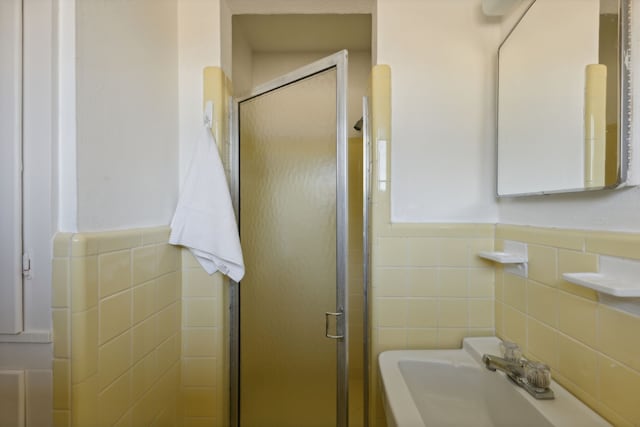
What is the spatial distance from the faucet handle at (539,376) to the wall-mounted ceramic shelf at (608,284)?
29 centimetres

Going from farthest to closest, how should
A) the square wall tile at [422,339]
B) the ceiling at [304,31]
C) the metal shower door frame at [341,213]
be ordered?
1. the ceiling at [304,31]
2. the square wall tile at [422,339]
3. the metal shower door frame at [341,213]

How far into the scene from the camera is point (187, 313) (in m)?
1.25

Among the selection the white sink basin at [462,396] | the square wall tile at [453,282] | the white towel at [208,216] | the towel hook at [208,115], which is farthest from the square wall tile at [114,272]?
the square wall tile at [453,282]

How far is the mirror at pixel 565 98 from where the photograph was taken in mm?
676

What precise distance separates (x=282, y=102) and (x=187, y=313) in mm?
951

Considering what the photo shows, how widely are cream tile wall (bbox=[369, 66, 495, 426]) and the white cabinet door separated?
1.06 meters

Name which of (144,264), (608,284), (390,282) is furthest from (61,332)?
(608,284)

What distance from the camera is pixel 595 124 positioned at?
733 millimetres

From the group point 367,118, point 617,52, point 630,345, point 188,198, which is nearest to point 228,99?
point 188,198

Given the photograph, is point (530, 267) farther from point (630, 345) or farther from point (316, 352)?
point (316, 352)

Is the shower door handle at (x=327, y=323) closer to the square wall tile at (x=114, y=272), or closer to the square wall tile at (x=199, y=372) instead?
the square wall tile at (x=199, y=372)

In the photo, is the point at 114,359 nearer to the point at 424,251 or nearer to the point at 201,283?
the point at 201,283

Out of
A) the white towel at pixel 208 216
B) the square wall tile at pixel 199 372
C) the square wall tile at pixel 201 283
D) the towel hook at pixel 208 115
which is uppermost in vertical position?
the towel hook at pixel 208 115

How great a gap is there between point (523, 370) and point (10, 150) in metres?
1.45
